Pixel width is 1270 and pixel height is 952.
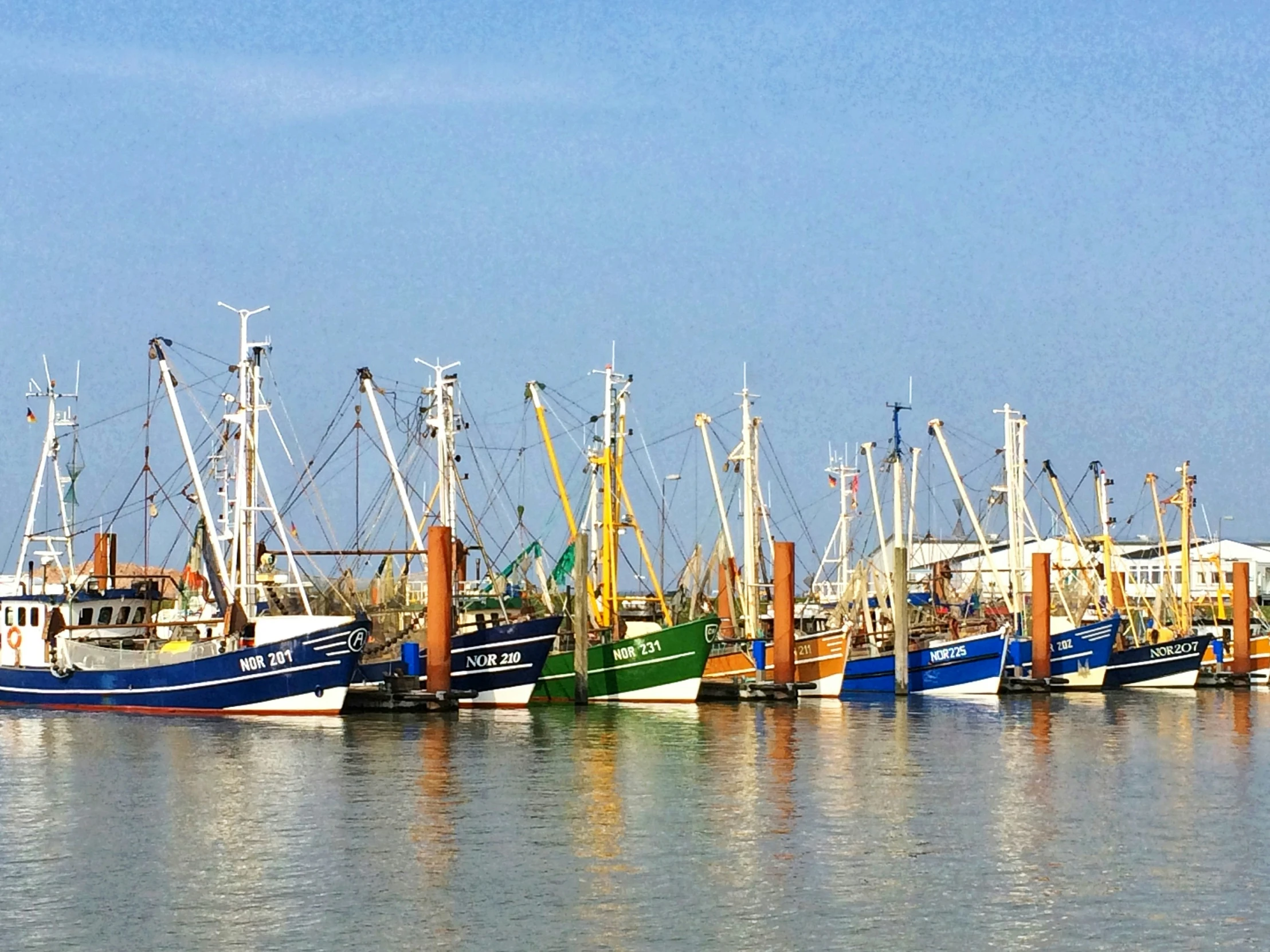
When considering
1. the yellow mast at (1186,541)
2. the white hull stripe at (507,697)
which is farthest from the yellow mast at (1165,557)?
the white hull stripe at (507,697)

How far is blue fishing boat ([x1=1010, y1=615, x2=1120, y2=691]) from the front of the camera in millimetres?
81938

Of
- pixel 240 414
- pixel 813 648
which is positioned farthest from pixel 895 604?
pixel 240 414

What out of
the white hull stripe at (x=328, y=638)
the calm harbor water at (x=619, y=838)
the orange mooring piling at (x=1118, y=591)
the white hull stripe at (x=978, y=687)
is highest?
the orange mooring piling at (x=1118, y=591)

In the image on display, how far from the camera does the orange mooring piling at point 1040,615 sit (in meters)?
76.2

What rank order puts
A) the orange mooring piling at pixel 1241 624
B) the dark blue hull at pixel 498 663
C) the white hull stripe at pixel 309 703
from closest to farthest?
1. the white hull stripe at pixel 309 703
2. the dark blue hull at pixel 498 663
3. the orange mooring piling at pixel 1241 624

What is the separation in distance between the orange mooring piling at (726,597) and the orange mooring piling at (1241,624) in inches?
1070

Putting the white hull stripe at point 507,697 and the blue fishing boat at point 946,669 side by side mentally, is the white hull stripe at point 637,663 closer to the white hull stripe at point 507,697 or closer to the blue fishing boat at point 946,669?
the white hull stripe at point 507,697

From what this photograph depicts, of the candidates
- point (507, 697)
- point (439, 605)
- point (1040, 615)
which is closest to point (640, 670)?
point (507, 697)

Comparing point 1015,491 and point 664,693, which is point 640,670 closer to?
point 664,693

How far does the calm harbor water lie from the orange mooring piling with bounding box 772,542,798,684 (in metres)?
12.8

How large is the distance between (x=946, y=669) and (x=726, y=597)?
9.78 m

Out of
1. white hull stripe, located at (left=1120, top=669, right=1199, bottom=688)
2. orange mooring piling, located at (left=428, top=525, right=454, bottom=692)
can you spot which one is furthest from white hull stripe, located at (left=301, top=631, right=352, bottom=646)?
white hull stripe, located at (left=1120, top=669, right=1199, bottom=688)

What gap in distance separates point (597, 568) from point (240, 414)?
15.7 meters

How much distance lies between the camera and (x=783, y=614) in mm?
68000
